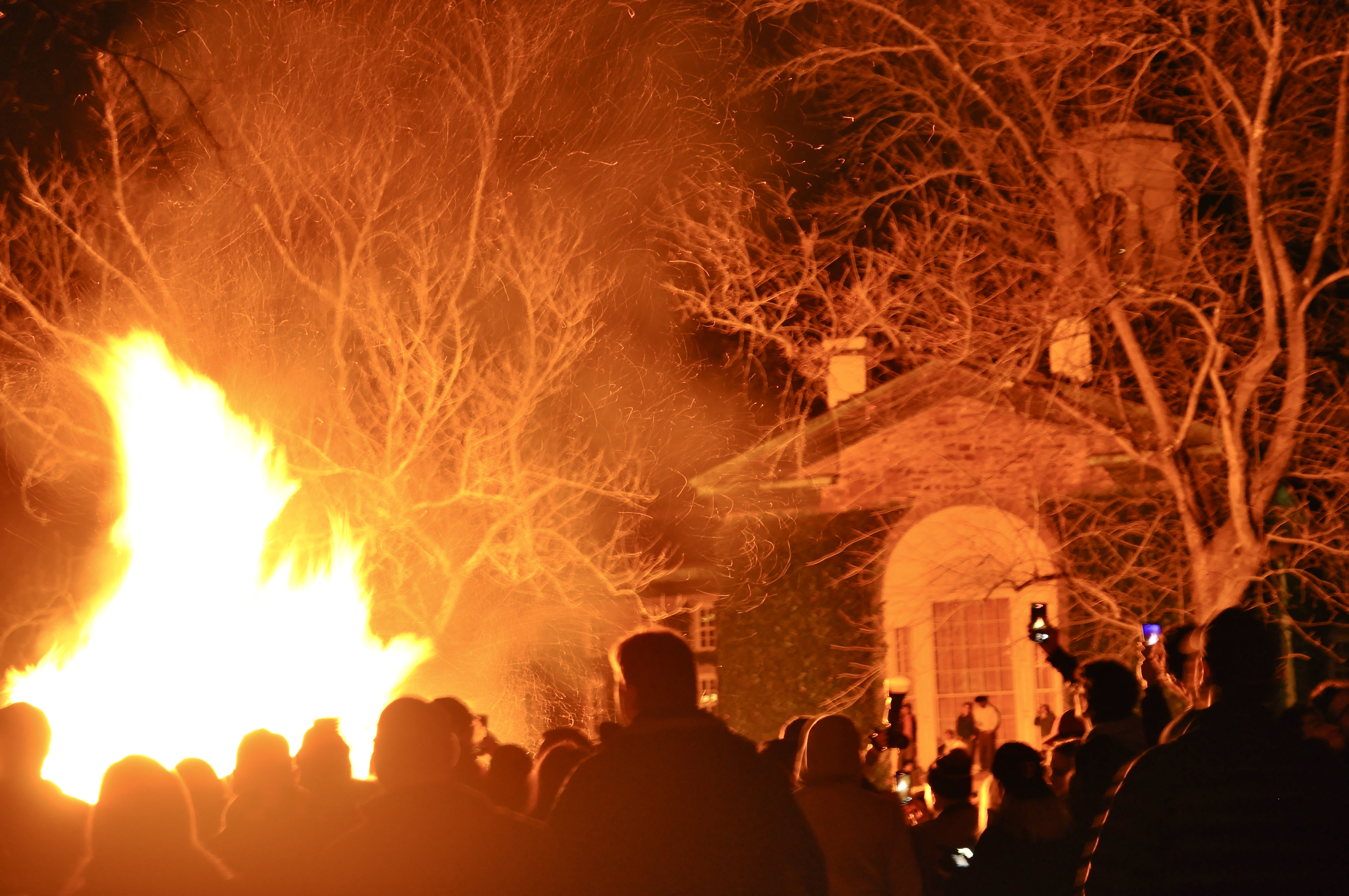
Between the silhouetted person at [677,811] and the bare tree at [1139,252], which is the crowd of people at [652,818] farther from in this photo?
the bare tree at [1139,252]

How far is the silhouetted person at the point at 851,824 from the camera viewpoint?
4.86 meters

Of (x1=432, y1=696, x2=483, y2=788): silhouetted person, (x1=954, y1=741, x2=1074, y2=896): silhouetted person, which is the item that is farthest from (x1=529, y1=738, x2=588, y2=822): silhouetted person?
(x1=954, y1=741, x2=1074, y2=896): silhouetted person

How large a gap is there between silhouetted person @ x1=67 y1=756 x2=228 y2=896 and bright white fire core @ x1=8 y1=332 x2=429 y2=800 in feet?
21.0

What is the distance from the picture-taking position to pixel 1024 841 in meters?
5.20

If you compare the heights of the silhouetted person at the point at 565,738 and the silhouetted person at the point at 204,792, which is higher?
the silhouetted person at the point at 565,738

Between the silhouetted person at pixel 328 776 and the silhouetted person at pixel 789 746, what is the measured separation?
197 cm

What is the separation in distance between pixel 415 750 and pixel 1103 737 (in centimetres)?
278

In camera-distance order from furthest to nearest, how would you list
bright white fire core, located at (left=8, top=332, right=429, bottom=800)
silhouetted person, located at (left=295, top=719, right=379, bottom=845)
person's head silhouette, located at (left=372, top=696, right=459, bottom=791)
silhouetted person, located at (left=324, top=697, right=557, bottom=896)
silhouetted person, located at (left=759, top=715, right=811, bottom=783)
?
1. bright white fire core, located at (left=8, top=332, right=429, bottom=800)
2. silhouetted person, located at (left=759, top=715, right=811, bottom=783)
3. silhouetted person, located at (left=295, top=719, right=379, bottom=845)
4. person's head silhouette, located at (left=372, top=696, right=459, bottom=791)
5. silhouetted person, located at (left=324, top=697, right=557, bottom=896)

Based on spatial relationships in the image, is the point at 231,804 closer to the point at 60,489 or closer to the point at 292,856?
the point at 292,856

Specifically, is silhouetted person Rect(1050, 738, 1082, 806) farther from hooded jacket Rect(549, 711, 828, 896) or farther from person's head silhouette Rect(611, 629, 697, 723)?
person's head silhouette Rect(611, 629, 697, 723)

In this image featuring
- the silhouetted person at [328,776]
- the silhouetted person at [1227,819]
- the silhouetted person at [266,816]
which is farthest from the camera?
the silhouetted person at [328,776]

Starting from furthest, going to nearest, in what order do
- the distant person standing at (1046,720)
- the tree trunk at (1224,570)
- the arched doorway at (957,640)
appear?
1. the arched doorway at (957,640)
2. the distant person standing at (1046,720)
3. the tree trunk at (1224,570)

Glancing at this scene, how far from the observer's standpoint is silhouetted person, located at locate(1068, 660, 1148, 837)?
509cm

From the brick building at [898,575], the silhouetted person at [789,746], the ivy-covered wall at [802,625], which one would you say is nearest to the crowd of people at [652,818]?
the silhouetted person at [789,746]
